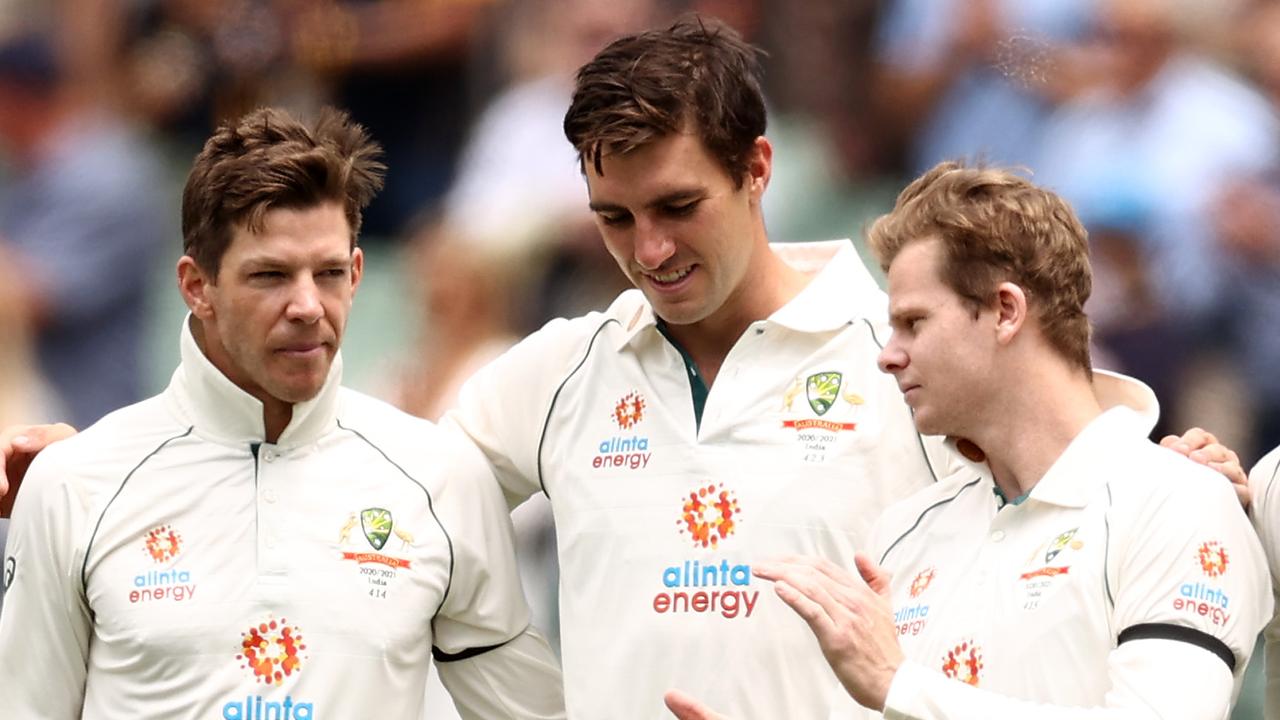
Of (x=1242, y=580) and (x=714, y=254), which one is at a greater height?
(x=714, y=254)

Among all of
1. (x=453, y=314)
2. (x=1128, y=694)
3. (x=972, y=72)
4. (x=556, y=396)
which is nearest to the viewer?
(x=1128, y=694)

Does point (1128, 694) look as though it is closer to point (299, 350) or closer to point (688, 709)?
point (688, 709)

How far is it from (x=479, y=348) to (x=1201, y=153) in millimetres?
2898

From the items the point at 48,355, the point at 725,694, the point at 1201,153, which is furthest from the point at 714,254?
the point at 48,355

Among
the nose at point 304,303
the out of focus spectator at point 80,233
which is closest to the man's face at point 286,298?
the nose at point 304,303

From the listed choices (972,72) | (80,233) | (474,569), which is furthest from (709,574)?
(80,233)

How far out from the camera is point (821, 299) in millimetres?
4625

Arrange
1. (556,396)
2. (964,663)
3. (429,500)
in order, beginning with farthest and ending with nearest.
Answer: (556,396) → (429,500) → (964,663)

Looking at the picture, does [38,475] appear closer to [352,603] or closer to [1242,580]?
[352,603]

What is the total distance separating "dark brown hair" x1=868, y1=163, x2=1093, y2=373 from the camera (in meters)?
3.87

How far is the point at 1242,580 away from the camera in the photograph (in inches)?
142

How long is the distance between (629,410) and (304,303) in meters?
0.75

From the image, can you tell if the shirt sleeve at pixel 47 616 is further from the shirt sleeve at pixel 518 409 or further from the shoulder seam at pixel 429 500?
the shirt sleeve at pixel 518 409

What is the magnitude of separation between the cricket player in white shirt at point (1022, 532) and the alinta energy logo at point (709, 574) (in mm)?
383
